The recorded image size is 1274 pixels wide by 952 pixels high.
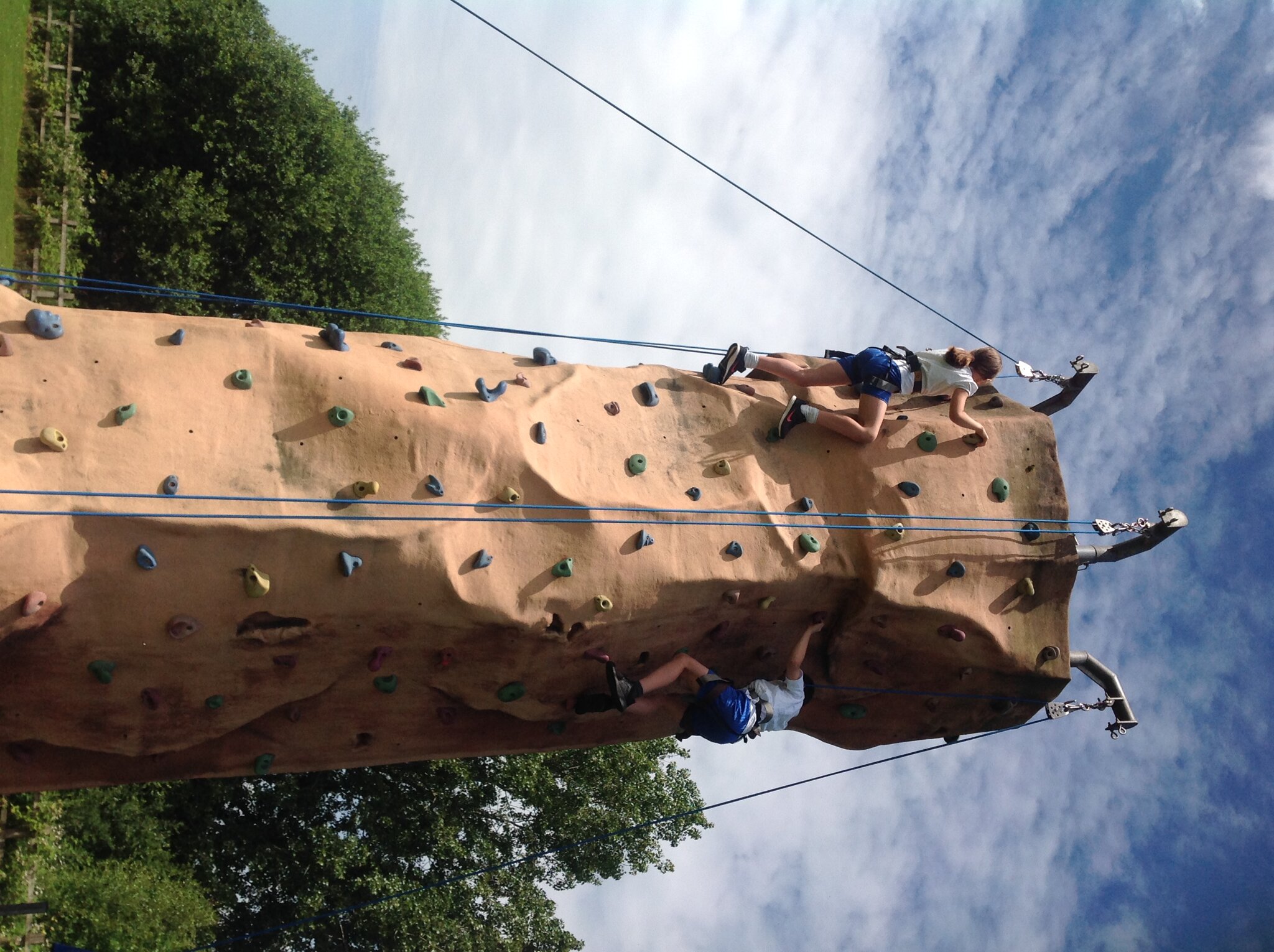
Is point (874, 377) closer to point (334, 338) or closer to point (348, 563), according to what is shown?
point (334, 338)

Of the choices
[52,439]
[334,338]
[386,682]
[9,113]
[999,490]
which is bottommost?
[386,682]

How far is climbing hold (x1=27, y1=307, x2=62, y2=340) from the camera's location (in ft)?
18.9

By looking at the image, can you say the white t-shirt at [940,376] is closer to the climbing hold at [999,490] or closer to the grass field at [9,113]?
the climbing hold at [999,490]

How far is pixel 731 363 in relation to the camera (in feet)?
26.7

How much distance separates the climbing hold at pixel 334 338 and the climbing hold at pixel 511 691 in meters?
2.77

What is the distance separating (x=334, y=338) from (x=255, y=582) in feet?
5.82

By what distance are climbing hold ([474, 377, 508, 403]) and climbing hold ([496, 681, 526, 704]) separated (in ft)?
7.13

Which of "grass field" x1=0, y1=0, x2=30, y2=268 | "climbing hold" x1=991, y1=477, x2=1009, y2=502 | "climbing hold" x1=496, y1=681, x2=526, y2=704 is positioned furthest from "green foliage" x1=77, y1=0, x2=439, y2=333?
"climbing hold" x1=991, y1=477, x2=1009, y2=502

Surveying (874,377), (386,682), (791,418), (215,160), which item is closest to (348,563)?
(386,682)

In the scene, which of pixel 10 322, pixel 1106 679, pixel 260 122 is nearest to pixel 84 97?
pixel 260 122

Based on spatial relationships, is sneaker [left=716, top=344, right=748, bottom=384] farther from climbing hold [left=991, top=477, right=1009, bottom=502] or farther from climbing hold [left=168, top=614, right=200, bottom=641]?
climbing hold [left=168, top=614, right=200, bottom=641]

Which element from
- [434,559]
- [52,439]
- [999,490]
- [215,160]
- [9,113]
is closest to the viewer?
[52,439]

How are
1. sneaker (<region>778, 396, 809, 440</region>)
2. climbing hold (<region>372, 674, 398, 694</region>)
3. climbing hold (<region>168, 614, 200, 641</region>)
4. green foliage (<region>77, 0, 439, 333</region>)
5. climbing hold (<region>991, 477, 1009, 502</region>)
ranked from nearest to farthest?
climbing hold (<region>168, 614, 200, 641</region>), climbing hold (<region>372, 674, 398, 694</region>), sneaker (<region>778, 396, 809, 440</region>), climbing hold (<region>991, 477, 1009, 502</region>), green foliage (<region>77, 0, 439, 333</region>)

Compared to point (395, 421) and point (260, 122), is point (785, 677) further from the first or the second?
point (260, 122)
